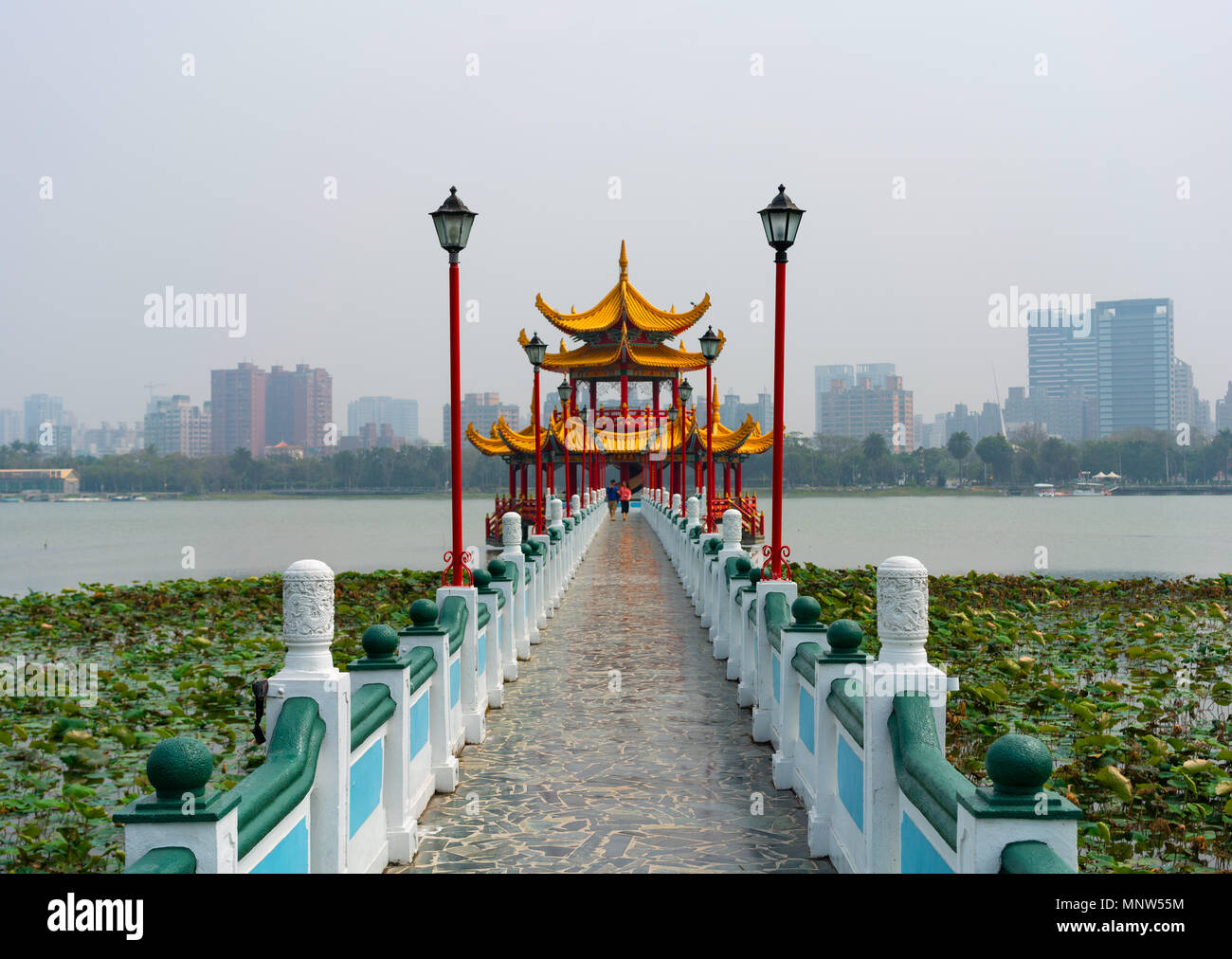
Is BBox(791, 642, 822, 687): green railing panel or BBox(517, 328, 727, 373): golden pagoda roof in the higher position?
BBox(517, 328, 727, 373): golden pagoda roof

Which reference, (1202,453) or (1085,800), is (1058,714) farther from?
(1202,453)

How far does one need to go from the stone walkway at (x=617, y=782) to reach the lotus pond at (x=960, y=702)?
2070 mm

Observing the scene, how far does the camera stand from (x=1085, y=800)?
26.1ft

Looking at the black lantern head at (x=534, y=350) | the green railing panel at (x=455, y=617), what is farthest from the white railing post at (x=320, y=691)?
the black lantern head at (x=534, y=350)

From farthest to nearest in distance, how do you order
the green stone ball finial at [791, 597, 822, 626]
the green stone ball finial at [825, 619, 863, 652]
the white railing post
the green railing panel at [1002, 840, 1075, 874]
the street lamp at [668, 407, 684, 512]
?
1. the street lamp at [668, 407, 684, 512]
2. the green stone ball finial at [791, 597, 822, 626]
3. the green stone ball finial at [825, 619, 863, 652]
4. the white railing post
5. the green railing panel at [1002, 840, 1075, 874]

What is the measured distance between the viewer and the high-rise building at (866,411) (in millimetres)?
166625

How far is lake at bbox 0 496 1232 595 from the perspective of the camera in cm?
4309

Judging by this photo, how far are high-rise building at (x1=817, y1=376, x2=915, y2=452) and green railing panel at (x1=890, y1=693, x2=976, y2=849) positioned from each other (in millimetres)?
162847

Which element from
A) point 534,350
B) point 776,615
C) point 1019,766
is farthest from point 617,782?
point 534,350

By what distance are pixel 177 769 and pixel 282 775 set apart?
2.66 ft

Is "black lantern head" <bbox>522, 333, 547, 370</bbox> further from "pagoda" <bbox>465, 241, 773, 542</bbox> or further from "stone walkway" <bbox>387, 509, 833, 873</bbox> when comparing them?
"pagoda" <bbox>465, 241, 773, 542</bbox>

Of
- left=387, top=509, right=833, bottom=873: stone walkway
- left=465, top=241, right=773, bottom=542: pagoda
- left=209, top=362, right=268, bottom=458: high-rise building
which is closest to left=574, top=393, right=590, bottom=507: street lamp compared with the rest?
left=465, top=241, right=773, bottom=542: pagoda
